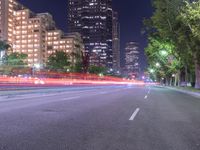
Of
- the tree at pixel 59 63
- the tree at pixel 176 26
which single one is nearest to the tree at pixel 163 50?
the tree at pixel 176 26

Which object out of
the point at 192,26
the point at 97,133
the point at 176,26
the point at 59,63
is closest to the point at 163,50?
the point at 176,26

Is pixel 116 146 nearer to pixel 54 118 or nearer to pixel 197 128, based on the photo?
pixel 197 128

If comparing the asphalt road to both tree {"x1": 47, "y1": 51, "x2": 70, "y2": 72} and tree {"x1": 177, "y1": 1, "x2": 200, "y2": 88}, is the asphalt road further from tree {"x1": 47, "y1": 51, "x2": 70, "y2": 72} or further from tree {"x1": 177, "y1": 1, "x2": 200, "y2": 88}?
tree {"x1": 47, "y1": 51, "x2": 70, "y2": 72}

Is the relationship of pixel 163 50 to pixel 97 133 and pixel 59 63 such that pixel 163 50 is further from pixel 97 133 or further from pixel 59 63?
pixel 59 63

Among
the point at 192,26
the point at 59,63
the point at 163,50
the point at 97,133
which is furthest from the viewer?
the point at 59,63

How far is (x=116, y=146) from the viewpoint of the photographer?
6.64 metres

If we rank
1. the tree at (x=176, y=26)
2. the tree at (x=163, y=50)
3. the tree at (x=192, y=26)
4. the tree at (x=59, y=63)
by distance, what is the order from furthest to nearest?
1. the tree at (x=59, y=63)
2. the tree at (x=163, y=50)
3. the tree at (x=176, y=26)
4. the tree at (x=192, y=26)

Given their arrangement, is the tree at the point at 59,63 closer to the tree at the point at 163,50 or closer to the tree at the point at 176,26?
the tree at the point at 163,50

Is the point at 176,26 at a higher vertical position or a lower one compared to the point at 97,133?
higher

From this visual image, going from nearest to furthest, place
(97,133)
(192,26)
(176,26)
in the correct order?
(97,133), (192,26), (176,26)

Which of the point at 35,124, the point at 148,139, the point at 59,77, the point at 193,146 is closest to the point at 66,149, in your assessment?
the point at 148,139

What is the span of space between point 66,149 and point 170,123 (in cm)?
461

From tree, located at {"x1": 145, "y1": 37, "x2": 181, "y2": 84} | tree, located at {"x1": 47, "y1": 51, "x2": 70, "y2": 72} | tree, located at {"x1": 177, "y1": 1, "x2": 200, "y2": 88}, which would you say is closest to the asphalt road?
tree, located at {"x1": 177, "y1": 1, "x2": 200, "y2": 88}

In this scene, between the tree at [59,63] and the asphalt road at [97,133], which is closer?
the asphalt road at [97,133]
